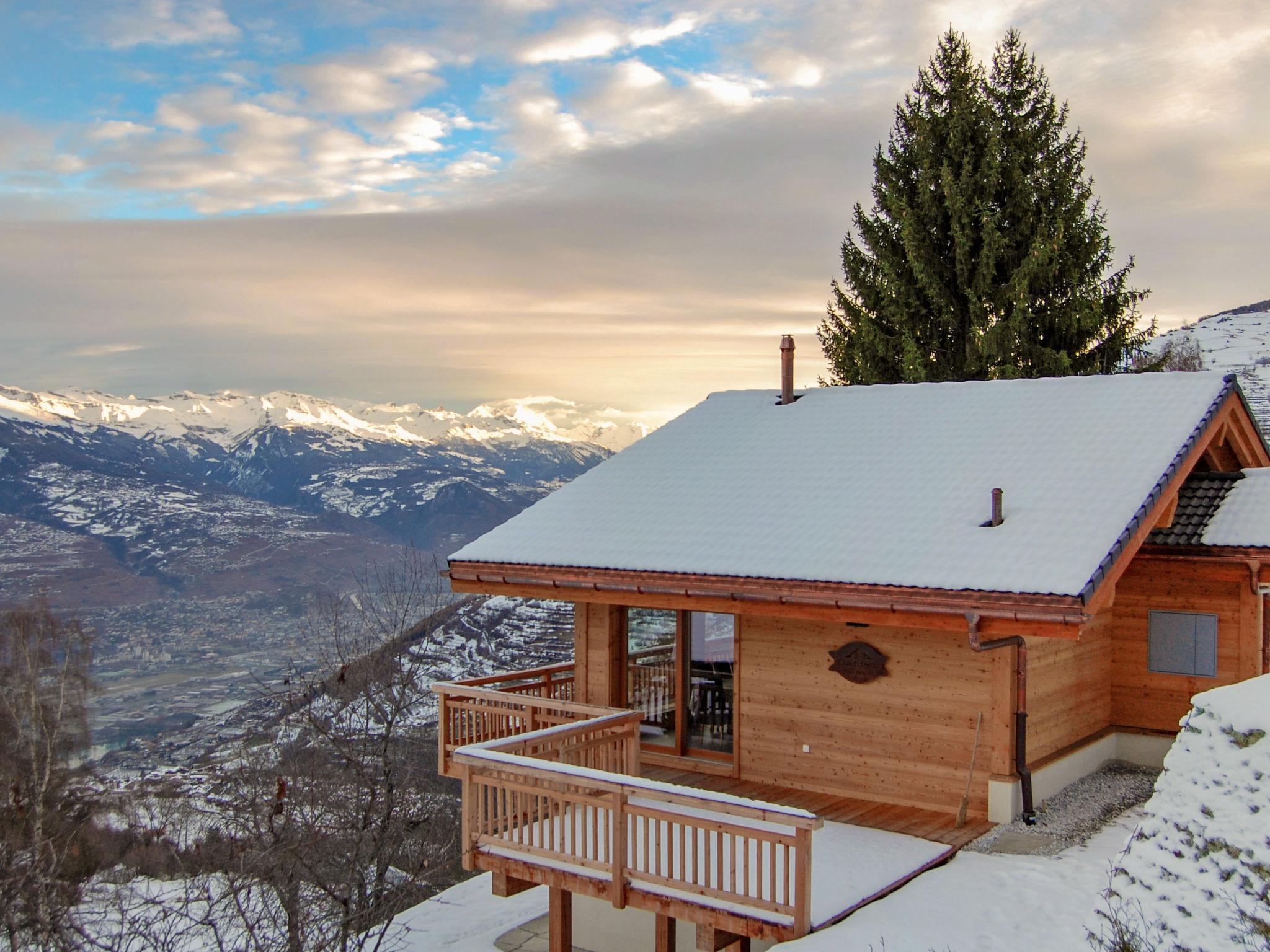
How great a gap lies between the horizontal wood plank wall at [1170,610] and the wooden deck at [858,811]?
3.87 m

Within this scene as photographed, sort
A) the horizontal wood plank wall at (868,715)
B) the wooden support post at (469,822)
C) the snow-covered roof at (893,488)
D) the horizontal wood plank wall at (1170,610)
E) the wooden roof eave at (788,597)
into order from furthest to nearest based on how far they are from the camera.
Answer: the horizontal wood plank wall at (1170,610)
the horizontal wood plank wall at (868,715)
the snow-covered roof at (893,488)
the wooden support post at (469,822)
the wooden roof eave at (788,597)

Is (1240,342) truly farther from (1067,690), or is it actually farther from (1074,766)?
(1074,766)

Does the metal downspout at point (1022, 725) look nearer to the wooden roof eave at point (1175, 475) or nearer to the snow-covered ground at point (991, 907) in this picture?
the snow-covered ground at point (991, 907)

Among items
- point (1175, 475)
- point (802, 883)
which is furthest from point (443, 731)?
point (1175, 475)

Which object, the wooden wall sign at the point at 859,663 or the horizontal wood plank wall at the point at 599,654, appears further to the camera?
the horizontal wood plank wall at the point at 599,654

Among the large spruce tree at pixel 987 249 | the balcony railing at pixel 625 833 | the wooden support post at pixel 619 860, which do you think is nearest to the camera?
the balcony railing at pixel 625 833

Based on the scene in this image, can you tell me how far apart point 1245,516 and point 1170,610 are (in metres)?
1.48

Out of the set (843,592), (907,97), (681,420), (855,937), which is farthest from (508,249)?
(855,937)

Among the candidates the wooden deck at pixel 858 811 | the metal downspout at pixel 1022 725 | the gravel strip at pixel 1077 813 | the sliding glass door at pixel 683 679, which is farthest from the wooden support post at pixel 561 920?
the metal downspout at pixel 1022 725

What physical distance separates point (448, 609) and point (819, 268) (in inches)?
1805

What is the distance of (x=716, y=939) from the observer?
8.93m

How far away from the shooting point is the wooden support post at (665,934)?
31.9 feet

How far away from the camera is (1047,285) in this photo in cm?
3019

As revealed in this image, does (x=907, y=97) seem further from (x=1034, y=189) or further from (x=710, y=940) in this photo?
(x=710, y=940)
